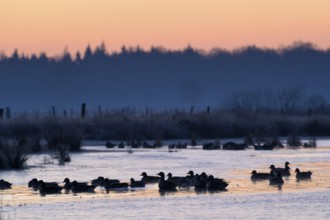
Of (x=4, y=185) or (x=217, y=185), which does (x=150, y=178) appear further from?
(x=4, y=185)

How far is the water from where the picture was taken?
2231cm

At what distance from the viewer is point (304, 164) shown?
36531 millimetres

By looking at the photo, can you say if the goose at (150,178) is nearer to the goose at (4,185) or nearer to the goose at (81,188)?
the goose at (81,188)

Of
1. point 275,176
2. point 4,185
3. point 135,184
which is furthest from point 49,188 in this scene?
point 275,176

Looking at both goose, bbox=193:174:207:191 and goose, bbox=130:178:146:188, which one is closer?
goose, bbox=193:174:207:191

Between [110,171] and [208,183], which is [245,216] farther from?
[110,171]

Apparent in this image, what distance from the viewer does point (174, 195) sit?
26391mm

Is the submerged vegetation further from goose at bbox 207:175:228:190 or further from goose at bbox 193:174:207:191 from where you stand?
goose at bbox 207:175:228:190

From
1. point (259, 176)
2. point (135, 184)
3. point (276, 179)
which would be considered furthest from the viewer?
point (259, 176)

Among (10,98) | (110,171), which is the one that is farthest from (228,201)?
(10,98)

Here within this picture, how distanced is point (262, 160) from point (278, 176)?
9.73 metres

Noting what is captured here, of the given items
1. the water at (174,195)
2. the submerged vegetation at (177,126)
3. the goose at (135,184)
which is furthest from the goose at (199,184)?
the submerged vegetation at (177,126)

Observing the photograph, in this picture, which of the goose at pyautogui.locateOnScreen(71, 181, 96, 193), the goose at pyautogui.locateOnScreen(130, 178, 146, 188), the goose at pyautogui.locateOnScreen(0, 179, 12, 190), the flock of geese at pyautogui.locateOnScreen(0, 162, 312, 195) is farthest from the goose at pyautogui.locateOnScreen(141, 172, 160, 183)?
the goose at pyautogui.locateOnScreen(0, 179, 12, 190)

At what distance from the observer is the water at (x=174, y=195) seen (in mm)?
22312
